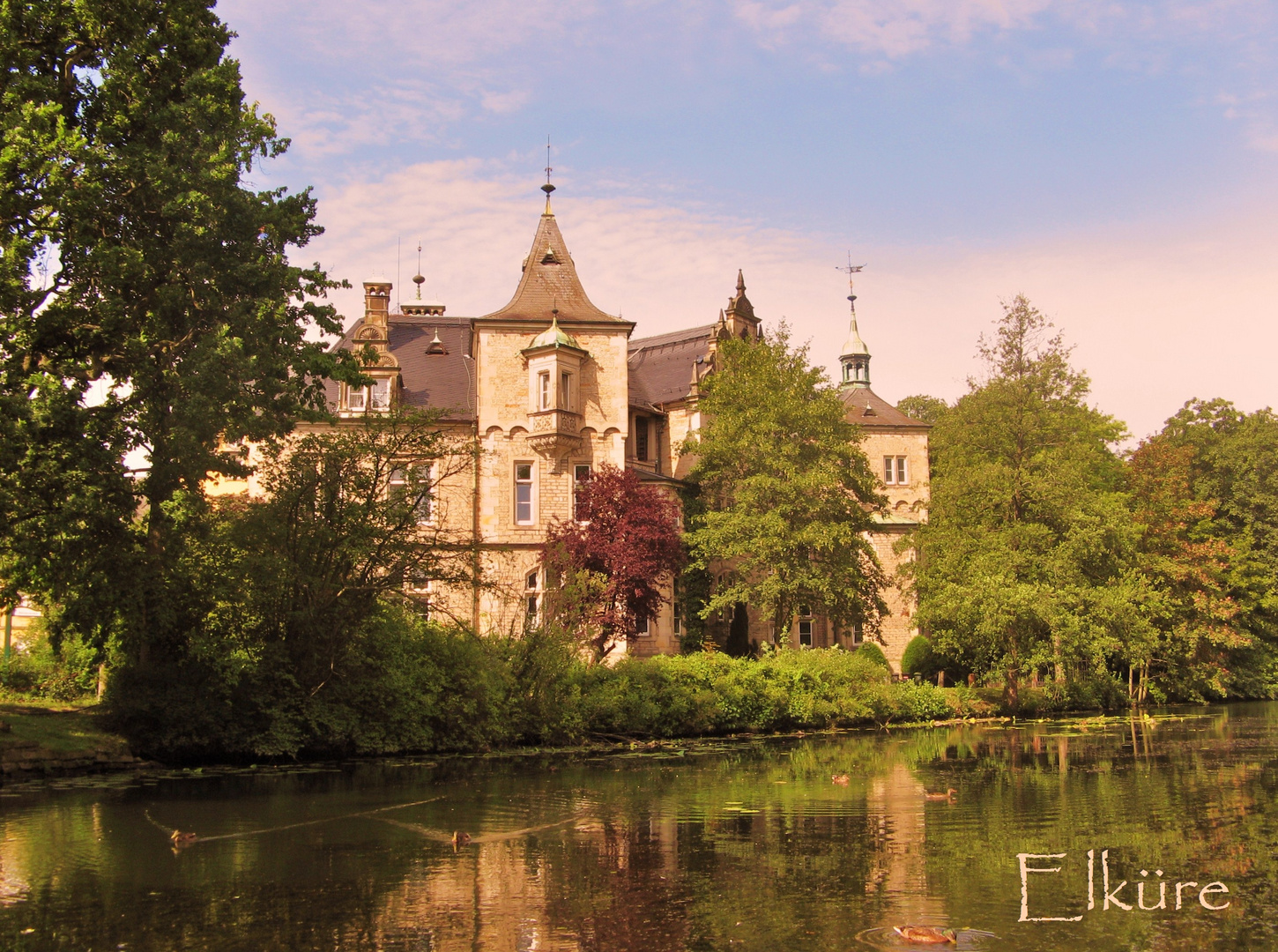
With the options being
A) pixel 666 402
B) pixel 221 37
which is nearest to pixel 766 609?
pixel 666 402

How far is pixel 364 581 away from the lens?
72.5ft

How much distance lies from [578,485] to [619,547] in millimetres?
3589

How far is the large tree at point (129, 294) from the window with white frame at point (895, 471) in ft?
111

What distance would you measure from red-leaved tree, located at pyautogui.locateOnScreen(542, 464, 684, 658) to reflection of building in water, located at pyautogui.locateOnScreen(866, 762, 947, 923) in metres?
16.0

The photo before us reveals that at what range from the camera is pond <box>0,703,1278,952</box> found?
8.48 metres

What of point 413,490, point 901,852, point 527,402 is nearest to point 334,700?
point 413,490

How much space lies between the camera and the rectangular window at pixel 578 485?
1398 inches

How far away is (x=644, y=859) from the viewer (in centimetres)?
1147

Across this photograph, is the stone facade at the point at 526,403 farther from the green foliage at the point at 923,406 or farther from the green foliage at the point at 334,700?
the green foliage at the point at 923,406

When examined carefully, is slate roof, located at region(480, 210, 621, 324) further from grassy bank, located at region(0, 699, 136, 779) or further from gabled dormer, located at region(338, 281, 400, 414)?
grassy bank, located at region(0, 699, 136, 779)

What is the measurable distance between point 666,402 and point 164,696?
92.2ft

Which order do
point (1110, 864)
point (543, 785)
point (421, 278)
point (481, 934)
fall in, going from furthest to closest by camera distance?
point (421, 278)
point (543, 785)
point (1110, 864)
point (481, 934)

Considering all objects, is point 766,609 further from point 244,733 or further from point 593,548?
point 244,733

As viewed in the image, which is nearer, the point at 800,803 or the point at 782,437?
the point at 800,803
